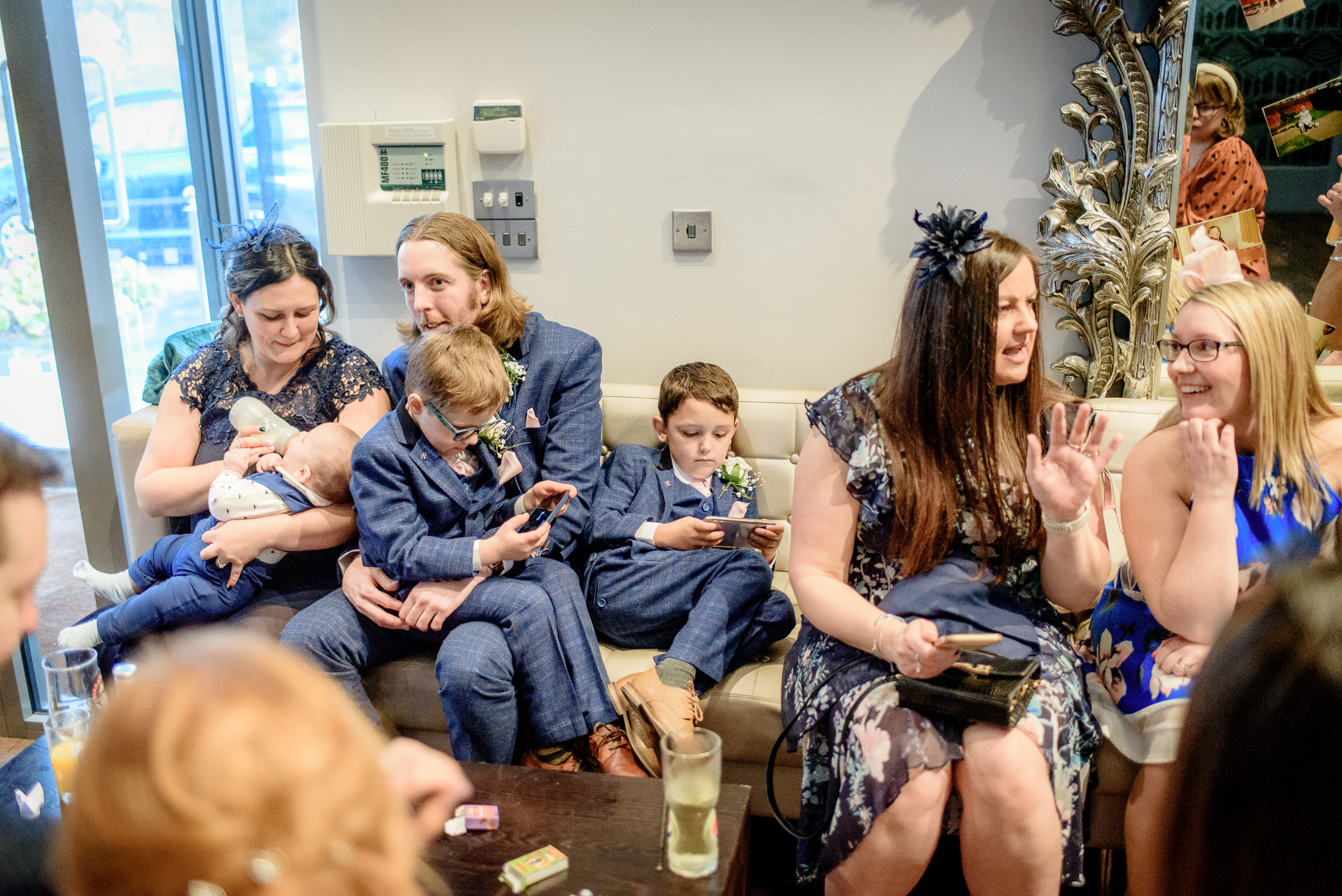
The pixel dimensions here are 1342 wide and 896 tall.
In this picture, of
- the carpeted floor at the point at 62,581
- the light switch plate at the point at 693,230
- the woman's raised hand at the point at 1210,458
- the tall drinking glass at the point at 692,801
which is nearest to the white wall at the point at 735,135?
the light switch plate at the point at 693,230

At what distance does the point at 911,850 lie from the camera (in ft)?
4.99

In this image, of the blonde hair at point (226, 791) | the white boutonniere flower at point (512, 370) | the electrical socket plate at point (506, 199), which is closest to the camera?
the blonde hair at point (226, 791)

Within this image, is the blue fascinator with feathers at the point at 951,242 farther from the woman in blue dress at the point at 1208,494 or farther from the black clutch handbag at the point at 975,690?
the black clutch handbag at the point at 975,690

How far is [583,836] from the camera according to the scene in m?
1.37

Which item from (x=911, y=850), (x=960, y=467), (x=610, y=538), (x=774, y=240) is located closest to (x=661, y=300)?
(x=774, y=240)

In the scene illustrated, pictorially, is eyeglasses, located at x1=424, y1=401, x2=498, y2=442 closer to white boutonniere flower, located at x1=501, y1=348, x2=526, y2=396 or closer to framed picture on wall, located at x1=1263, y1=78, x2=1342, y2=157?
white boutonniere flower, located at x1=501, y1=348, x2=526, y2=396

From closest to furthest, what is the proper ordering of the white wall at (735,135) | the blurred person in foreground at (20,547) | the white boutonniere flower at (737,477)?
1. the blurred person in foreground at (20,547)
2. the white boutonniere flower at (737,477)
3. the white wall at (735,135)

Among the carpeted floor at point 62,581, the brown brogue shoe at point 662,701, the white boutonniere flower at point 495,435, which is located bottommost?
the carpeted floor at point 62,581

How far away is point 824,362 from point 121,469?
185 centimetres

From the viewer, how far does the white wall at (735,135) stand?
8.07 feet

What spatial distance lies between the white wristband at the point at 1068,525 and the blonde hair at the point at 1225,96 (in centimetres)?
131

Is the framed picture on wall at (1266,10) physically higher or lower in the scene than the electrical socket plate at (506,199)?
higher

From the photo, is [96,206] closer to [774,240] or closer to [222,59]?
[222,59]

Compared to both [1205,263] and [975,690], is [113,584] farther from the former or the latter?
[1205,263]
